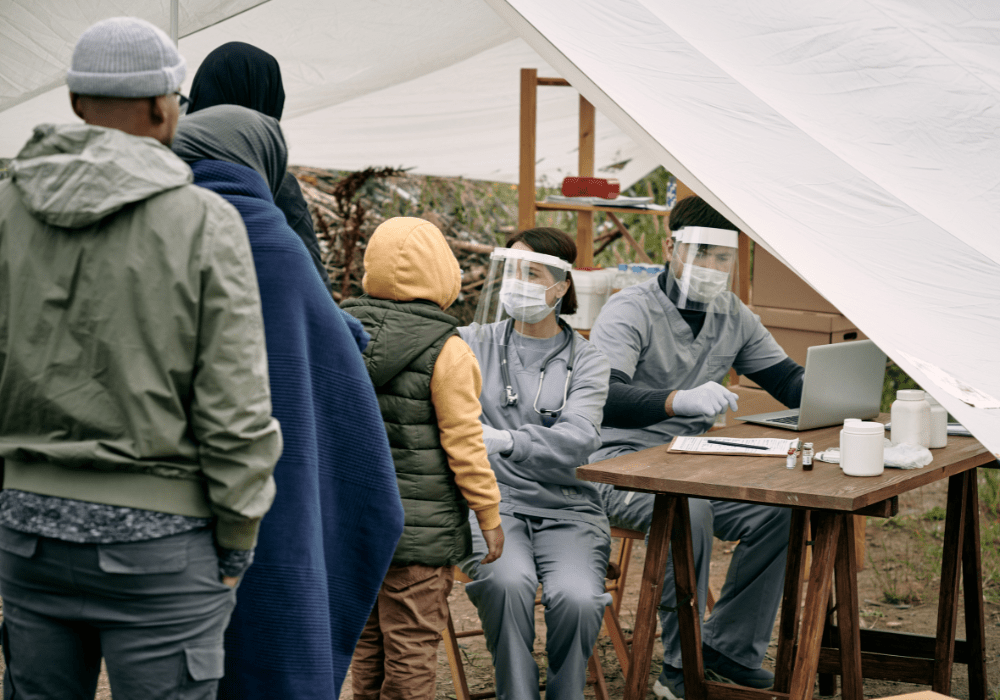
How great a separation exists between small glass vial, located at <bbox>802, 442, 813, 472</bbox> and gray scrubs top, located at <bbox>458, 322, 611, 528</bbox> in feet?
1.76

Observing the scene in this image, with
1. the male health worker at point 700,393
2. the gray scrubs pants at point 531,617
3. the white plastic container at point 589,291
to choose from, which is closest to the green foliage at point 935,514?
the white plastic container at point 589,291

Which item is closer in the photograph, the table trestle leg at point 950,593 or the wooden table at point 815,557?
the wooden table at point 815,557

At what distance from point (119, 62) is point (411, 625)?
4.61 ft

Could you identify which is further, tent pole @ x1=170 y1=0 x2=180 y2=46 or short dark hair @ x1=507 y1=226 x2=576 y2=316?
tent pole @ x1=170 y1=0 x2=180 y2=46

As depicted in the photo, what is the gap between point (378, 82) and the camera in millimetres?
5574

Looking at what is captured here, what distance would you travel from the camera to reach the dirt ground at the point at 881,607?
3248 millimetres

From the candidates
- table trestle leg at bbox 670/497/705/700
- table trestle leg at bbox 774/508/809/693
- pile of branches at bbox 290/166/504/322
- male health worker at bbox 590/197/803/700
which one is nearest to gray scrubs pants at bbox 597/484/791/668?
male health worker at bbox 590/197/803/700

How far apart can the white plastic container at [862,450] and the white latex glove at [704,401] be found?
53cm

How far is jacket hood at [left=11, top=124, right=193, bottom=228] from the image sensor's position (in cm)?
131

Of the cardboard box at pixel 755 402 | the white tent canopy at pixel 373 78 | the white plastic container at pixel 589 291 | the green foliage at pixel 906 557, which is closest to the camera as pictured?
the white tent canopy at pixel 373 78

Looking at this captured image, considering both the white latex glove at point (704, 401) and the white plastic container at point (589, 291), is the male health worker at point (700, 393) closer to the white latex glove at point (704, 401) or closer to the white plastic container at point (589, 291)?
the white latex glove at point (704, 401)

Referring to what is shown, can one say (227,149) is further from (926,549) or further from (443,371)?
(926,549)

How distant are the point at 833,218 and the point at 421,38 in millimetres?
3180

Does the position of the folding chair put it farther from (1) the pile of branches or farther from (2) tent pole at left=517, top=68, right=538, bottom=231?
(1) the pile of branches
